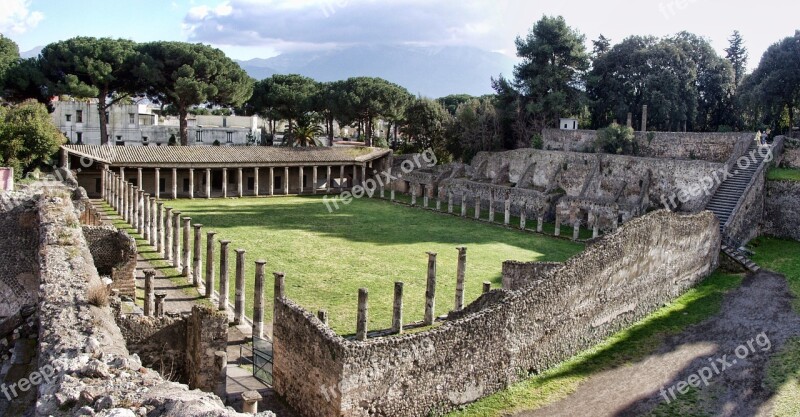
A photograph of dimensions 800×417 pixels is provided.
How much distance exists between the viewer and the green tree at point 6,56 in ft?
160

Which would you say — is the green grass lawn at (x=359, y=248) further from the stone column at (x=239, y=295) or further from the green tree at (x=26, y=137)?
the green tree at (x=26, y=137)

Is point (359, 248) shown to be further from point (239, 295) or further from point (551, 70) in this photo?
point (551, 70)

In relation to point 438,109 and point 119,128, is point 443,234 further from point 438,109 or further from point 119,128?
point 119,128

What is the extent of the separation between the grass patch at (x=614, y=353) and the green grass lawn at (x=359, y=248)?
209 inches

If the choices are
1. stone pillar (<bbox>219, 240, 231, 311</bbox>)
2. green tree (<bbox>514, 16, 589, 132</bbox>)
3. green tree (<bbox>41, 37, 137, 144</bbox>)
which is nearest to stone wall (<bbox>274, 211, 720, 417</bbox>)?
stone pillar (<bbox>219, 240, 231, 311</bbox>)

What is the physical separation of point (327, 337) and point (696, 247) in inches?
620

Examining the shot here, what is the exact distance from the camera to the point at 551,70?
50188 mm

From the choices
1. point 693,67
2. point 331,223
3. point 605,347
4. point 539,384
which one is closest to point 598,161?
point 693,67

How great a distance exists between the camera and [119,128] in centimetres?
5859

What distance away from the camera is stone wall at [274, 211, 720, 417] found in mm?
11586

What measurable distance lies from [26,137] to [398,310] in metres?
29.0

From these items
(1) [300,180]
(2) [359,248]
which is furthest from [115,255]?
(1) [300,180]

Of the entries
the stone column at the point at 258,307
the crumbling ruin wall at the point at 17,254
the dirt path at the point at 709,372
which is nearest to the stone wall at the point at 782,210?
the dirt path at the point at 709,372

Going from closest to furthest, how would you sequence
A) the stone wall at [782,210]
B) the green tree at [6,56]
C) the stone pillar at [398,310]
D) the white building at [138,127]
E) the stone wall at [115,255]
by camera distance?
the stone pillar at [398,310]
the stone wall at [115,255]
the stone wall at [782,210]
the green tree at [6,56]
the white building at [138,127]
